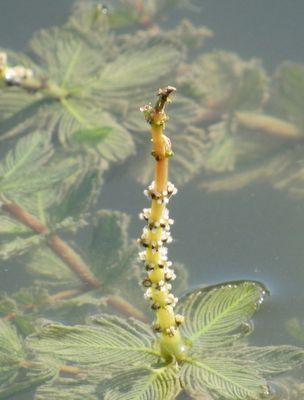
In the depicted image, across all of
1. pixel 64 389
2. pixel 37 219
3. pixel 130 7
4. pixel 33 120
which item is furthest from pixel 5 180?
pixel 130 7

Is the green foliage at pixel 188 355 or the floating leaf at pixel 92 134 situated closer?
the green foliage at pixel 188 355

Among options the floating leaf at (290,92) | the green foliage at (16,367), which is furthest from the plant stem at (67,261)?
the floating leaf at (290,92)

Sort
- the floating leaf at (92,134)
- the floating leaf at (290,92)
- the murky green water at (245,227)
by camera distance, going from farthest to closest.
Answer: the floating leaf at (290,92), the floating leaf at (92,134), the murky green water at (245,227)

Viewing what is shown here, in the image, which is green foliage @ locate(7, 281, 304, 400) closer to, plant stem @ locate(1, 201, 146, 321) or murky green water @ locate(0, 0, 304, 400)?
murky green water @ locate(0, 0, 304, 400)

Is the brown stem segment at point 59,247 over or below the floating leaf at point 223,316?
over

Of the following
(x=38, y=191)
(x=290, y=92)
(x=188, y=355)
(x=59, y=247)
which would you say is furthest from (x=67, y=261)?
(x=290, y=92)

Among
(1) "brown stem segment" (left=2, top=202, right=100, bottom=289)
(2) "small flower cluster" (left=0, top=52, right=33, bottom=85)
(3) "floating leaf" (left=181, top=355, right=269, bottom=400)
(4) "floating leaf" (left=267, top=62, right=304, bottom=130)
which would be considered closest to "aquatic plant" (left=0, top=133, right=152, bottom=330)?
(1) "brown stem segment" (left=2, top=202, right=100, bottom=289)

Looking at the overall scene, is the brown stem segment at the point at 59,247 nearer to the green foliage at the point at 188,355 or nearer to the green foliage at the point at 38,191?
the green foliage at the point at 38,191
